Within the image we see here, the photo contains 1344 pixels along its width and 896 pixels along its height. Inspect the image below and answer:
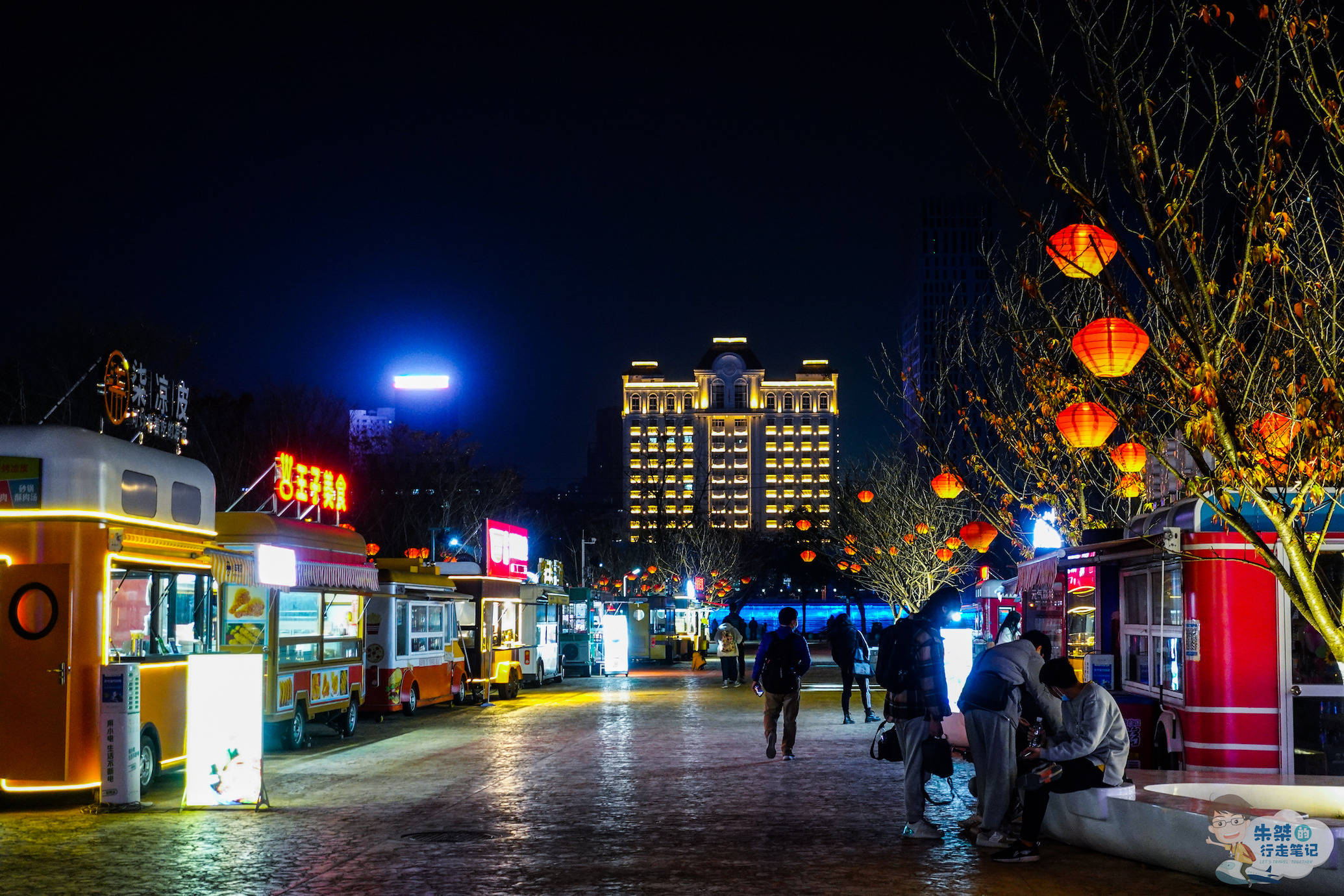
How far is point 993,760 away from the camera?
9.52 metres

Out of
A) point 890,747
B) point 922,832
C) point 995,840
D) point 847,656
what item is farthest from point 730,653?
point 995,840

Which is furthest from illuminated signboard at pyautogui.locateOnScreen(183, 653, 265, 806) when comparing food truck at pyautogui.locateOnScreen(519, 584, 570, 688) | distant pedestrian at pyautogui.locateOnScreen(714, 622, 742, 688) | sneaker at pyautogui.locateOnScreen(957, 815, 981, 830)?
distant pedestrian at pyautogui.locateOnScreen(714, 622, 742, 688)

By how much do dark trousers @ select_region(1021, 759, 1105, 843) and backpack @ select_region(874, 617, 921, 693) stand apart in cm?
156

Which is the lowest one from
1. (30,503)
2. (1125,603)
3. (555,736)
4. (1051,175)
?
(555,736)

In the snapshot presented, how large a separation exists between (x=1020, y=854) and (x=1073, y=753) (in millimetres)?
804

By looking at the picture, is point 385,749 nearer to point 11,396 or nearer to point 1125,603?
point 1125,603

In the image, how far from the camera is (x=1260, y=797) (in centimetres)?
934

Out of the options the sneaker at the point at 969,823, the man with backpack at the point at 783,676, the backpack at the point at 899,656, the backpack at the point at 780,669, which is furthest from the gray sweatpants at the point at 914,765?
the backpack at the point at 780,669

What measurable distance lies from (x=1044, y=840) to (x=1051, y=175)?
16.4 ft

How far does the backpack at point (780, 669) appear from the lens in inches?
619

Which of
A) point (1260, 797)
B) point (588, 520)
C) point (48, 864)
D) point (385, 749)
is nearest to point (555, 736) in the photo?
point (385, 749)

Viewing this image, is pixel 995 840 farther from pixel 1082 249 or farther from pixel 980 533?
pixel 980 533

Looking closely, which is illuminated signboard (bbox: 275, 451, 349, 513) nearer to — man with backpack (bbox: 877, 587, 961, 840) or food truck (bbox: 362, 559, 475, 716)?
food truck (bbox: 362, 559, 475, 716)

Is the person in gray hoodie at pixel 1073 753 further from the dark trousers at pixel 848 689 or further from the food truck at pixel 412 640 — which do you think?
the food truck at pixel 412 640
